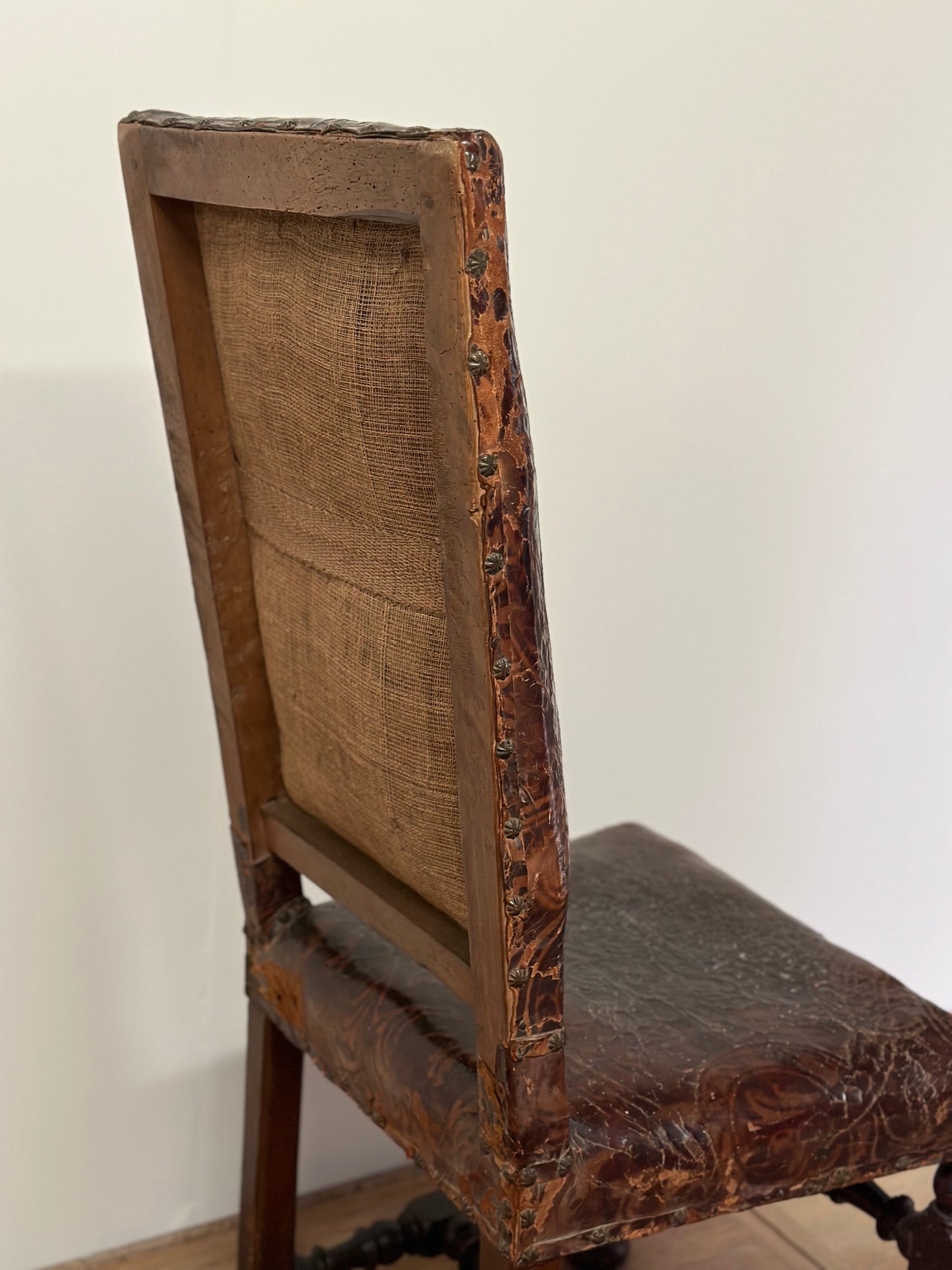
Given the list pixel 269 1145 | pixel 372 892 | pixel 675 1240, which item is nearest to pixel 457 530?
pixel 372 892

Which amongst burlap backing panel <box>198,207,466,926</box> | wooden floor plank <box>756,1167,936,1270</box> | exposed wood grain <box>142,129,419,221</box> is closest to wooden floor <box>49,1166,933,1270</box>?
wooden floor plank <box>756,1167,936,1270</box>

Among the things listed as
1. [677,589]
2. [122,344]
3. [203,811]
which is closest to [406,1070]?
[203,811]

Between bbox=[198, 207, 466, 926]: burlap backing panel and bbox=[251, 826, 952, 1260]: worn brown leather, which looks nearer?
bbox=[198, 207, 466, 926]: burlap backing panel

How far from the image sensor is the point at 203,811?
56.7 inches

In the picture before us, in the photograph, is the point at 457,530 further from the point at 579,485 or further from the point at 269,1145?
the point at 579,485

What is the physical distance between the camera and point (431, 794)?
850mm

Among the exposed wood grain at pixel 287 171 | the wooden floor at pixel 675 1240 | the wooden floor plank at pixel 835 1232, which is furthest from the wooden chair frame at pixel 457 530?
the wooden floor plank at pixel 835 1232

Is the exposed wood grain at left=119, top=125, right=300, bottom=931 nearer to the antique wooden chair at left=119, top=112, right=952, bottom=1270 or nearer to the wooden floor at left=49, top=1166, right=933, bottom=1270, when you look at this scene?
the antique wooden chair at left=119, top=112, right=952, bottom=1270

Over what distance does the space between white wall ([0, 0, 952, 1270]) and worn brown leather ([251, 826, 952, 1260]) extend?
358 mm

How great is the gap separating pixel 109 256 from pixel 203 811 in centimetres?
55

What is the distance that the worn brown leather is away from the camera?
87 centimetres

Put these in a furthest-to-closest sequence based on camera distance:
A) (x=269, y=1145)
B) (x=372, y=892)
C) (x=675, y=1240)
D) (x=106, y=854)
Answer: (x=675, y=1240) → (x=106, y=854) → (x=269, y=1145) → (x=372, y=892)

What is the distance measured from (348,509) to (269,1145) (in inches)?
23.7

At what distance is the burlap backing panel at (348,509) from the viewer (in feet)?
2.50
